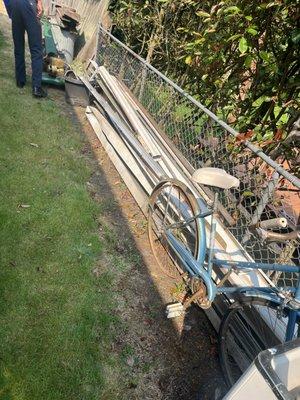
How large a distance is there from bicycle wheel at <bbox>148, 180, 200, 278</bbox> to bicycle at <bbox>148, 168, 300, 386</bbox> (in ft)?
0.08

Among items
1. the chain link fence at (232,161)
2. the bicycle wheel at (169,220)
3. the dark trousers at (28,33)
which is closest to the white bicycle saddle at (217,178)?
the chain link fence at (232,161)

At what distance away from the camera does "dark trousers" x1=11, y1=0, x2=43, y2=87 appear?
5.93m

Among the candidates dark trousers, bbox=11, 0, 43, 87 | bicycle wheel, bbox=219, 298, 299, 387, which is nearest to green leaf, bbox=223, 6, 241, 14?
bicycle wheel, bbox=219, 298, 299, 387

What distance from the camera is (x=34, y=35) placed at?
6.21m

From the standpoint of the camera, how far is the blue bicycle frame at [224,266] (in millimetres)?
2480

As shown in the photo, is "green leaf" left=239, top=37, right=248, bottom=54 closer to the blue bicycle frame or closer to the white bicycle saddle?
the white bicycle saddle

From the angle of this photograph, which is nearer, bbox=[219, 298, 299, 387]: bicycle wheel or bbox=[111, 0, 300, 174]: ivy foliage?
bbox=[219, 298, 299, 387]: bicycle wheel

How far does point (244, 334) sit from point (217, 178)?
1.37 meters

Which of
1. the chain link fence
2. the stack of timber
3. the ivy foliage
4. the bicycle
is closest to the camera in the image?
the bicycle

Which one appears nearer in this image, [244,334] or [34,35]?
[244,334]

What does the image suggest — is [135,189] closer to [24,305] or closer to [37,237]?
[37,237]

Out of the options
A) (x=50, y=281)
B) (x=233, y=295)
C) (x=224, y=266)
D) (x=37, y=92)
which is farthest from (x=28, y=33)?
(x=233, y=295)

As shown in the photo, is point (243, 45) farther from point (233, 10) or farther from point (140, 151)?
point (140, 151)

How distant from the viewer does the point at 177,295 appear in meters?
3.68
